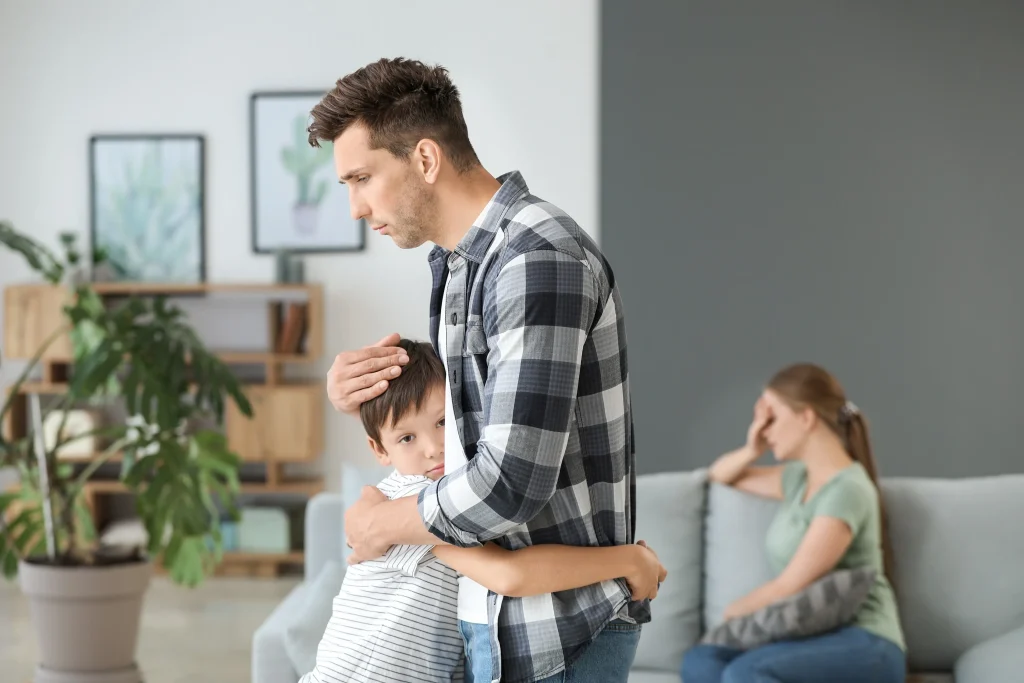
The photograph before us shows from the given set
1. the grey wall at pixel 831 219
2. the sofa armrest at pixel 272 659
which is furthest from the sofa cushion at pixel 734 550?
the grey wall at pixel 831 219

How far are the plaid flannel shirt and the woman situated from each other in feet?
4.37

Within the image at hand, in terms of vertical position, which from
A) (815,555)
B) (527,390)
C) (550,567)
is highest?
(527,390)

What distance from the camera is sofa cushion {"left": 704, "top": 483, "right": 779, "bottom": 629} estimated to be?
9.48 feet

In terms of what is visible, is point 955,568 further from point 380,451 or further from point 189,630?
point 189,630

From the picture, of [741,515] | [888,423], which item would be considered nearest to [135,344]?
[741,515]

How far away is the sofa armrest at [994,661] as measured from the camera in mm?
2500

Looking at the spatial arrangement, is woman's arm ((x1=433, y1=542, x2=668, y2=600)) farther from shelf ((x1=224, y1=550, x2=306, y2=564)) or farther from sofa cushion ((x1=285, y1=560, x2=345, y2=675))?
shelf ((x1=224, y1=550, x2=306, y2=564))

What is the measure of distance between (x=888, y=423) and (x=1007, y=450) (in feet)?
1.79

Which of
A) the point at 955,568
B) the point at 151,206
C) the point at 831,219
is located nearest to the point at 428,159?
the point at 955,568

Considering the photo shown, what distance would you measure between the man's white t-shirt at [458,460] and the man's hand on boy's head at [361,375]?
0.11m

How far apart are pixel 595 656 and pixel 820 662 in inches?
55.8

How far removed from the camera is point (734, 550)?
2918 mm

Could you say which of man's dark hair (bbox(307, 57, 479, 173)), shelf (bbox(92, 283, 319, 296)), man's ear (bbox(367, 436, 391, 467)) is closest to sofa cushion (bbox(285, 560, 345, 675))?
man's ear (bbox(367, 436, 391, 467))

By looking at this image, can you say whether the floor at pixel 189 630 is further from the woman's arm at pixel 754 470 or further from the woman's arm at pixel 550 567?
the woman's arm at pixel 550 567
